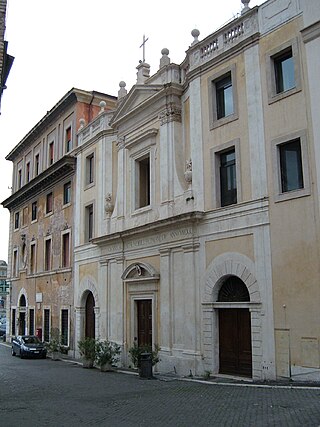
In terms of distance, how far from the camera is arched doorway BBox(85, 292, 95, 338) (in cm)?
2695

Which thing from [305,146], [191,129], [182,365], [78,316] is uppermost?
[191,129]

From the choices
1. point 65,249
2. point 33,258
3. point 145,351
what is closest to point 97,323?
point 145,351

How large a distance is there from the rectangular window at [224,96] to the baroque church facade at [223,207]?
6 centimetres

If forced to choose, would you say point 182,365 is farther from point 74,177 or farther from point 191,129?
point 74,177

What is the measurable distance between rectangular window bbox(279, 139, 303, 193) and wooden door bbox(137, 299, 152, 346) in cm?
864

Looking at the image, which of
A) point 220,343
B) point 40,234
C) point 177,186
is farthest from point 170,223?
point 40,234

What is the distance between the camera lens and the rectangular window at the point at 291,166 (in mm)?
15531

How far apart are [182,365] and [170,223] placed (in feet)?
17.4

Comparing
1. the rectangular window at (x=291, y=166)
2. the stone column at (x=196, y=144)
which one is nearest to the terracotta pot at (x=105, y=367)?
the stone column at (x=196, y=144)

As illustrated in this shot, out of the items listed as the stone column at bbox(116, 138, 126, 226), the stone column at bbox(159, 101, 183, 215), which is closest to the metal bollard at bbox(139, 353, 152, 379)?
the stone column at bbox(159, 101, 183, 215)

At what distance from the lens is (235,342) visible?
17.2m

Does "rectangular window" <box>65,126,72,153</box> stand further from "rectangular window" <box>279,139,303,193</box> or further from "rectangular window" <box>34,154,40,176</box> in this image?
"rectangular window" <box>279,139,303,193</box>

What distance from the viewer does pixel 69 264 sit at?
3012 cm

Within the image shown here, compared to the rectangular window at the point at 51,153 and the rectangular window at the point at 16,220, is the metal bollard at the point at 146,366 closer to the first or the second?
the rectangular window at the point at 51,153
